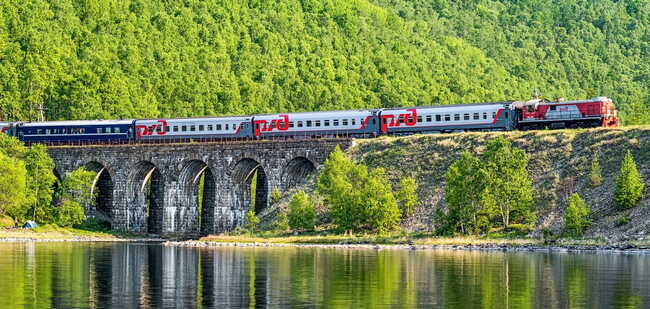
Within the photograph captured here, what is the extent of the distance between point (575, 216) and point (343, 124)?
109 ft

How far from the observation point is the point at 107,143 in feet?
443

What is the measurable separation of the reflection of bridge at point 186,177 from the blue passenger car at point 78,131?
234cm

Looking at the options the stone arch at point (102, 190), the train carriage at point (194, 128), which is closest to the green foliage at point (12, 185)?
the stone arch at point (102, 190)

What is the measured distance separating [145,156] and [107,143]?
289 inches

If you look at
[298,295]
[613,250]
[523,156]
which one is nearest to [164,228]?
[523,156]

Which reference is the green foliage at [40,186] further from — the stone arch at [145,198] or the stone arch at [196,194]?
the stone arch at [196,194]

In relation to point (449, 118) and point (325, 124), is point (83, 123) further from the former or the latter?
point (449, 118)

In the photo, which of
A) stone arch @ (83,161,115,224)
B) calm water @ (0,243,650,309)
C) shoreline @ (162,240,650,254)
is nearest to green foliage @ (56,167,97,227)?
stone arch @ (83,161,115,224)

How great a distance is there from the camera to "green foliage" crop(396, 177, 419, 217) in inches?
4050

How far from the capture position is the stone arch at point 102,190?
438ft

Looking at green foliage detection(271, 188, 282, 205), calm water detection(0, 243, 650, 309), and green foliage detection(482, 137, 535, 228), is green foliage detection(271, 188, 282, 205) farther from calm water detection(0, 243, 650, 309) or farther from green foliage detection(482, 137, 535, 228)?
calm water detection(0, 243, 650, 309)

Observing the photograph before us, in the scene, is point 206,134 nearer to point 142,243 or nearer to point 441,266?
point 142,243

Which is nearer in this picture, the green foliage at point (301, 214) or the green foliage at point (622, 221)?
the green foliage at point (622, 221)

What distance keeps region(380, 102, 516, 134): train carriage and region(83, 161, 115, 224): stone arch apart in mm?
33459
